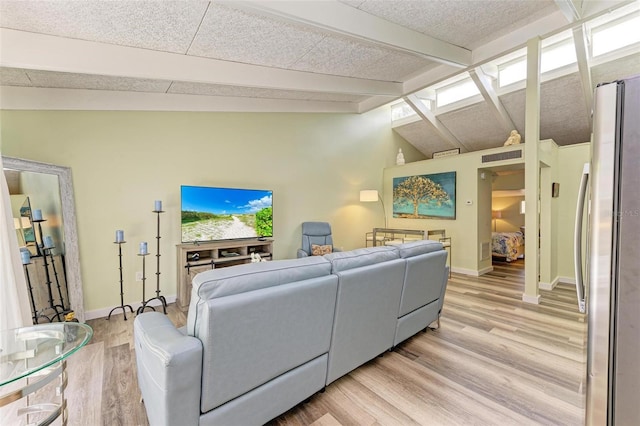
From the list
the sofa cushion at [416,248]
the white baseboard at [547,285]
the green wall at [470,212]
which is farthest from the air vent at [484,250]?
the sofa cushion at [416,248]

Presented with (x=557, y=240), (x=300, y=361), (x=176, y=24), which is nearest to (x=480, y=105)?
(x=557, y=240)

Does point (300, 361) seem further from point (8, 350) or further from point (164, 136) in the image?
point (164, 136)

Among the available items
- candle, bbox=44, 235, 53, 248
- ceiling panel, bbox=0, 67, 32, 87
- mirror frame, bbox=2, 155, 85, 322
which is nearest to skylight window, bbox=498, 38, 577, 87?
ceiling panel, bbox=0, 67, 32, 87

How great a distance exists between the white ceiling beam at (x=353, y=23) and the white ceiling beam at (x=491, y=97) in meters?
1.54

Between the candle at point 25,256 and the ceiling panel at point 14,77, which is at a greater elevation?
the ceiling panel at point 14,77

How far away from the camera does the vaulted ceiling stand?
212 centimetres

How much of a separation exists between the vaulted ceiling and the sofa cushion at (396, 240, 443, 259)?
6.25ft

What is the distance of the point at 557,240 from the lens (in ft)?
14.7

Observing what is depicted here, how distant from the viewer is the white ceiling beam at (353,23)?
6.84 feet

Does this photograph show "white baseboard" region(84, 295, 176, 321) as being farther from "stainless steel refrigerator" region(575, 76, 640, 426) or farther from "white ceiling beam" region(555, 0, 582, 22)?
"white ceiling beam" region(555, 0, 582, 22)

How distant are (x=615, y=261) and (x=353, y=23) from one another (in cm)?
245

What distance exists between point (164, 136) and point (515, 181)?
829 centimetres

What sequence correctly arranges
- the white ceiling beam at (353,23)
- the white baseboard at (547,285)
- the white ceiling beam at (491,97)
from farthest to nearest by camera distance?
1. the white ceiling beam at (491,97)
2. the white baseboard at (547,285)
3. the white ceiling beam at (353,23)

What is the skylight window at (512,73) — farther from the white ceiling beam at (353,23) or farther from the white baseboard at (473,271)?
the white baseboard at (473,271)
